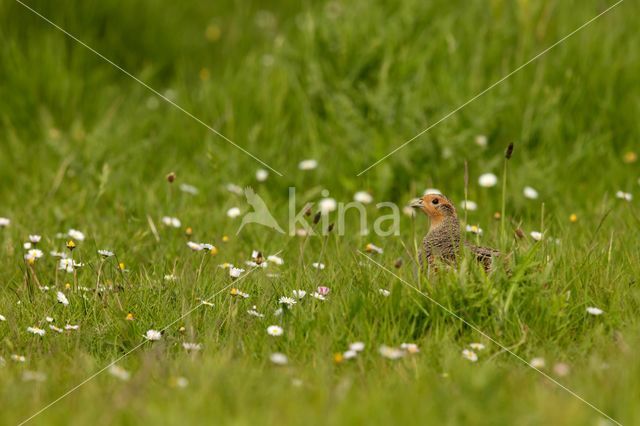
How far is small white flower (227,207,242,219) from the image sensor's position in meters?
5.61

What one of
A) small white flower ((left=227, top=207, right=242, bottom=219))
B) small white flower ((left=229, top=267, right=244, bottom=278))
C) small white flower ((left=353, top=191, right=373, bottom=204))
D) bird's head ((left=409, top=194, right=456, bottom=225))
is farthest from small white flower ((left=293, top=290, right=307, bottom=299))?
small white flower ((left=353, top=191, right=373, bottom=204))

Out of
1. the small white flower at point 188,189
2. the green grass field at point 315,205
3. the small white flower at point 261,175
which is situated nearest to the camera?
the green grass field at point 315,205

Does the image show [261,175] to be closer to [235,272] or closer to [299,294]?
[235,272]

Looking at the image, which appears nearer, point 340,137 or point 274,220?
point 274,220

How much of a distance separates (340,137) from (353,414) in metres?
3.93

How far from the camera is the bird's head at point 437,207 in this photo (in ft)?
15.1

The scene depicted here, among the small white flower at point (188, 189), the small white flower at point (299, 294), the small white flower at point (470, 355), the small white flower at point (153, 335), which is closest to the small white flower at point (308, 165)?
the small white flower at point (188, 189)

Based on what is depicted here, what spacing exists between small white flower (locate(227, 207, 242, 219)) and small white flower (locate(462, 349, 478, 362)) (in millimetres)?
2324

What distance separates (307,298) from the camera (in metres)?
4.09

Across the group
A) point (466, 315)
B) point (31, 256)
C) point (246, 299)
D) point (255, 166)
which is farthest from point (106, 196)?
point (466, 315)

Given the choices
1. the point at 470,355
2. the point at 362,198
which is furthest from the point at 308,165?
the point at 470,355

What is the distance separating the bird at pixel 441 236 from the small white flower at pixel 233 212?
131cm

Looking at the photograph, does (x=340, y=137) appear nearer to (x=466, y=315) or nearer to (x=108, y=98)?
(x=108, y=98)

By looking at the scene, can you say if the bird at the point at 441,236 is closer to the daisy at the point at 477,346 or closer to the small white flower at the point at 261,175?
the daisy at the point at 477,346
